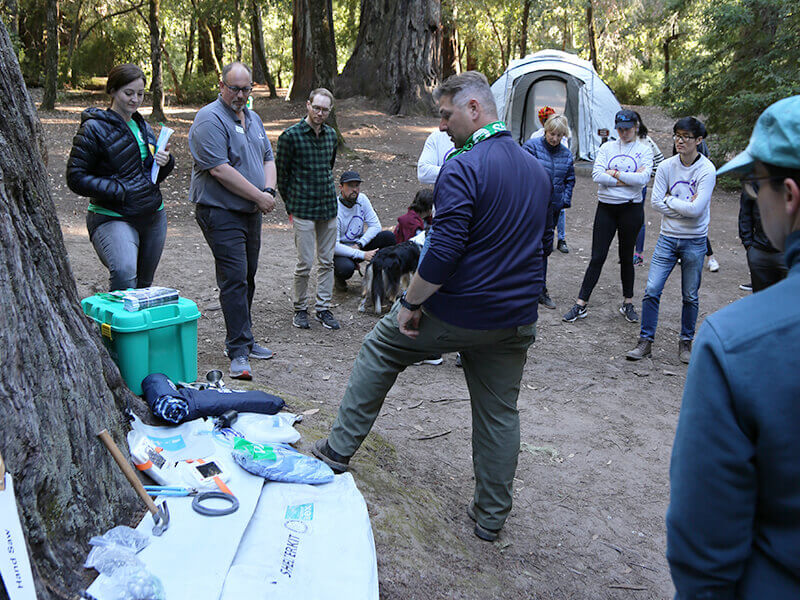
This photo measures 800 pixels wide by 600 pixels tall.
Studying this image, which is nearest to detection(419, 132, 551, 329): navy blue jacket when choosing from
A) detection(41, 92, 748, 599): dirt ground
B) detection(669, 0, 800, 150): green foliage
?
detection(41, 92, 748, 599): dirt ground

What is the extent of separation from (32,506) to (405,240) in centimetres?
552

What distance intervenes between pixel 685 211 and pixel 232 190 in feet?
12.1

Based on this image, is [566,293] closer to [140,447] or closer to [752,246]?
[752,246]

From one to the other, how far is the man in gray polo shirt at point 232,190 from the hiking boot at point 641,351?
3.44m

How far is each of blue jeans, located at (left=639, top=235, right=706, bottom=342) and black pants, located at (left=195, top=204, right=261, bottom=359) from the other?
3463 mm

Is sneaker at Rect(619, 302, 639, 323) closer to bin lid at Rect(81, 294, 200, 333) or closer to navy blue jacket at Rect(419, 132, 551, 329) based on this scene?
navy blue jacket at Rect(419, 132, 551, 329)

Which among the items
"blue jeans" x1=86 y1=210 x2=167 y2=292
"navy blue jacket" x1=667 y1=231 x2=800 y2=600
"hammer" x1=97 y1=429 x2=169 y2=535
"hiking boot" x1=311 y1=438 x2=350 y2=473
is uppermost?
"navy blue jacket" x1=667 y1=231 x2=800 y2=600

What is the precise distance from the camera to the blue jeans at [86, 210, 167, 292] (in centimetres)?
465

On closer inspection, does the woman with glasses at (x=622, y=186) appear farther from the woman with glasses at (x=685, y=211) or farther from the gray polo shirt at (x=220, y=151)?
the gray polo shirt at (x=220, y=151)

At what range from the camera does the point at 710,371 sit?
1389mm

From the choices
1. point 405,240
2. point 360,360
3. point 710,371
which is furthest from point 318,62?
point 710,371

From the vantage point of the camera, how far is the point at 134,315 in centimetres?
390

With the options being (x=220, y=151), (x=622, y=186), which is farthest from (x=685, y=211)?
(x=220, y=151)

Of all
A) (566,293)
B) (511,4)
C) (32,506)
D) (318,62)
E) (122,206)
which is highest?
(511,4)
